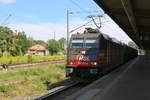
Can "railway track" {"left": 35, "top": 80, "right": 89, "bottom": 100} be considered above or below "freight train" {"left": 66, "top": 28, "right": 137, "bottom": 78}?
below

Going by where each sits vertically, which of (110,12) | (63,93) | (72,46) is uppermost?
(110,12)

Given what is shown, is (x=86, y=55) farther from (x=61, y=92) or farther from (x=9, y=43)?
(x=9, y=43)

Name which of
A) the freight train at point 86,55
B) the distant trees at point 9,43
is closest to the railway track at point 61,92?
the freight train at point 86,55

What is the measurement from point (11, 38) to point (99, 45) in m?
85.4

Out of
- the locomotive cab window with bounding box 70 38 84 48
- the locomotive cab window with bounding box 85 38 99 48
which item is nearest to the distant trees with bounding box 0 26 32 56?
the locomotive cab window with bounding box 70 38 84 48

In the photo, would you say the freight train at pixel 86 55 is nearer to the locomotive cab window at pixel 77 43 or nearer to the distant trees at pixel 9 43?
the locomotive cab window at pixel 77 43

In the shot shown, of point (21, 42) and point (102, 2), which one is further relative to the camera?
point (21, 42)

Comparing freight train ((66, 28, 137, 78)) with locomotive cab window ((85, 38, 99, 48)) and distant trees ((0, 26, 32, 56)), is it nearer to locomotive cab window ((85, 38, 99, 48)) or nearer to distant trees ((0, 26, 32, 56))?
locomotive cab window ((85, 38, 99, 48))

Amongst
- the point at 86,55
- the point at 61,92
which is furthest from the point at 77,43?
the point at 61,92

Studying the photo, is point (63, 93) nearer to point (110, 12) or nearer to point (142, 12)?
point (110, 12)

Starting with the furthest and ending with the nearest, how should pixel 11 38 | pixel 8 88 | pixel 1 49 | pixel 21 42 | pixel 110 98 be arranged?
1. pixel 21 42
2. pixel 11 38
3. pixel 1 49
4. pixel 8 88
5. pixel 110 98

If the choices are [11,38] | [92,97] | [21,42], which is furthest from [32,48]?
[92,97]

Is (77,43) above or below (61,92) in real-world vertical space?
above

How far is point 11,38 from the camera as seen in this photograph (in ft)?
343
